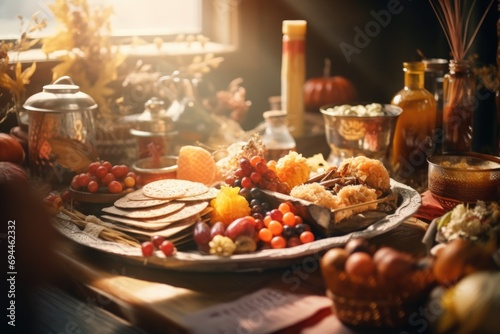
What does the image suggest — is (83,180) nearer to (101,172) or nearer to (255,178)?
(101,172)

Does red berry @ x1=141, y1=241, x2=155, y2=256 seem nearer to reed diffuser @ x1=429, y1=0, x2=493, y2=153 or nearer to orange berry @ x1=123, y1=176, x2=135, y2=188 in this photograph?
orange berry @ x1=123, y1=176, x2=135, y2=188

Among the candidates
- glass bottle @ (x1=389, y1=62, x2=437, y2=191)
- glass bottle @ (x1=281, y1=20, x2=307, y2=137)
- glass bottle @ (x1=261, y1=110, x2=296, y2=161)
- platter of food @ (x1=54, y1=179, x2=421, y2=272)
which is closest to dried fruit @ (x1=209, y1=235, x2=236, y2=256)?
platter of food @ (x1=54, y1=179, x2=421, y2=272)

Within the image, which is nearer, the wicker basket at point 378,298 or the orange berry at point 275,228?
the wicker basket at point 378,298

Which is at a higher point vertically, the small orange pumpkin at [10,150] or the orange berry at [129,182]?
the small orange pumpkin at [10,150]

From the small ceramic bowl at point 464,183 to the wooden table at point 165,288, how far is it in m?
0.20

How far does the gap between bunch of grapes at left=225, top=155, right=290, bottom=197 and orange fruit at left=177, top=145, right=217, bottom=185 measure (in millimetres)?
215

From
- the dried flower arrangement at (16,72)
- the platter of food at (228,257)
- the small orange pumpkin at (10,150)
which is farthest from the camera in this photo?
the dried flower arrangement at (16,72)

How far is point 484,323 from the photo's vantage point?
122cm

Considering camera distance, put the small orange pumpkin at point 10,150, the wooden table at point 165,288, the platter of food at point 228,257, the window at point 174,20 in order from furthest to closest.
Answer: the window at point 174,20 < the small orange pumpkin at point 10,150 < the platter of food at point 228,257 < the wooden table at point 165,288

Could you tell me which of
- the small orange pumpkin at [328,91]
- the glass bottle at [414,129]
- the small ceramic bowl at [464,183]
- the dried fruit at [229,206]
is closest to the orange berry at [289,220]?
the dried fruit at [229,206]

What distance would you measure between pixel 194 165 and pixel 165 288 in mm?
634

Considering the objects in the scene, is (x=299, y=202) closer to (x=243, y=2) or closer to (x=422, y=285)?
(x=422, y=285)

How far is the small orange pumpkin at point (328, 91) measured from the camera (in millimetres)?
3449

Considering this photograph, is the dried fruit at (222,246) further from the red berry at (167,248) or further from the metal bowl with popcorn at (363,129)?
the metal bowl with popcorn at (363,129)
